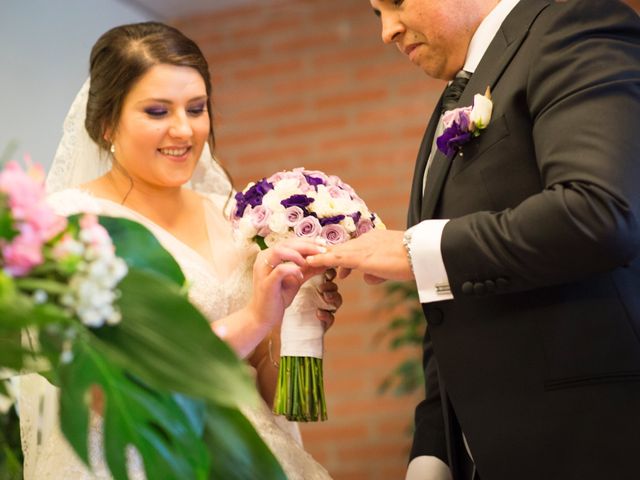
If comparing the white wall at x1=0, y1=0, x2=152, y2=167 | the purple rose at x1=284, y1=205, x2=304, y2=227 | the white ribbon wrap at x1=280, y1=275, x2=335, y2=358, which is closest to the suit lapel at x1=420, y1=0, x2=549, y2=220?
the purple rose at x1=284, y1=205, x2=304, y2=227

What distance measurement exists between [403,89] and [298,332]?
3127 millimetres

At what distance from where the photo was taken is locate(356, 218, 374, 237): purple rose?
2.31 m

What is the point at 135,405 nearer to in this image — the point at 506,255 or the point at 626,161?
the point at 506,255

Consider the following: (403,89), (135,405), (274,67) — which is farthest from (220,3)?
(135,405)

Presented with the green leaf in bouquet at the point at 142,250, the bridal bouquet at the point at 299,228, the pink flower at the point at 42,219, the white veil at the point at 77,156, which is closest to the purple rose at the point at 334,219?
the bridal bouquet at the point at 299,228

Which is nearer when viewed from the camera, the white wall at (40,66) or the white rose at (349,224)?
the white rose at (349,224)

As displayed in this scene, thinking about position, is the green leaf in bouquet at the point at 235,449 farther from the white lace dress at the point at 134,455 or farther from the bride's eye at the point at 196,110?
the bride's eye at the point at 196,110

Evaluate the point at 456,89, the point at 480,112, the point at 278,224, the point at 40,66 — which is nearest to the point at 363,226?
the point at 278,224

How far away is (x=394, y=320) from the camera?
15.9 ft

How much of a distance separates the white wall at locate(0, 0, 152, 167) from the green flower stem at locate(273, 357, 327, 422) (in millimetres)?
2602

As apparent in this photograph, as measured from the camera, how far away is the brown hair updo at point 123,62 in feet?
8.86

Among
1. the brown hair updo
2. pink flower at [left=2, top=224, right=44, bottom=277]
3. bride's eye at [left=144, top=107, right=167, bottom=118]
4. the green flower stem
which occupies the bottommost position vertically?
the green flower stem

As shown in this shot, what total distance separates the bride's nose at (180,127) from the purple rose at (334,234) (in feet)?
2.05

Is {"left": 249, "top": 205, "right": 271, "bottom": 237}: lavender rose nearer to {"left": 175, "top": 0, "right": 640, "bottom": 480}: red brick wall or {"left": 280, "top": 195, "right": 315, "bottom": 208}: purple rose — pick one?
{"left": 280, "top": 195, "right": 315, "bottom": 208}: purple rose
